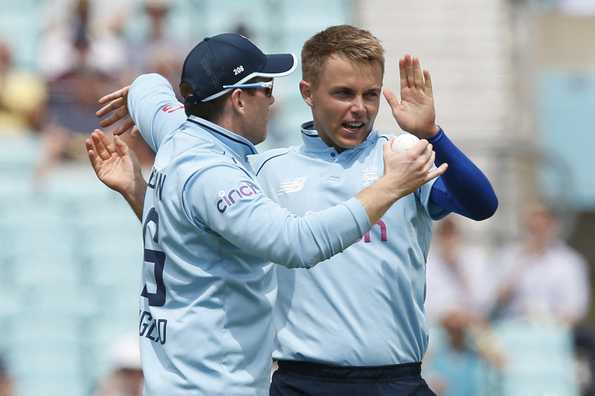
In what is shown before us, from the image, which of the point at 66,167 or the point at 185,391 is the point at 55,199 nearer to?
the point at 66,167

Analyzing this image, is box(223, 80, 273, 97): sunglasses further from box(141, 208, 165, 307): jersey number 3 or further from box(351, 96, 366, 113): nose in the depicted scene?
Answer: box(141, 208, 165, 307): jersey number 3

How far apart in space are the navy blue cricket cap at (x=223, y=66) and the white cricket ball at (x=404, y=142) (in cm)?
42

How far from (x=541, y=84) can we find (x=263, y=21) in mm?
2681

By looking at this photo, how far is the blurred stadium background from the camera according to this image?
9391 millimetres

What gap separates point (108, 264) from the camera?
10.2 m

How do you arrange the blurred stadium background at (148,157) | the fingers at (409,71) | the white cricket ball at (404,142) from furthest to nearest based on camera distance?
the blurred stadium background at (148,157) → the fingers at (409,71) → the white cricket ball at (404,142)

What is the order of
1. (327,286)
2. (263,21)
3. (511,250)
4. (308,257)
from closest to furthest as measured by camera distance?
(308,257)
(327,286)
(511,250)
(263,21)

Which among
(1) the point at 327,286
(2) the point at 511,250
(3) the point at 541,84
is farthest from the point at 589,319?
(1) the point at 327,286

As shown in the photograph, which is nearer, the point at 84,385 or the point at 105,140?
the point at 105,140

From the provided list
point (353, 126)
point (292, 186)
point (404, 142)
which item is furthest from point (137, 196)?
point (404, 142)

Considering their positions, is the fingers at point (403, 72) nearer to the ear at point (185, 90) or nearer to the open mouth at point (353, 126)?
the open mouth at point (353, 126)

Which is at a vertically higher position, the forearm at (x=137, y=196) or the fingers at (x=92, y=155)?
the fingers at (x=92, y=155)

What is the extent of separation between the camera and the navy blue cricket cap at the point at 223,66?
4.36 metres

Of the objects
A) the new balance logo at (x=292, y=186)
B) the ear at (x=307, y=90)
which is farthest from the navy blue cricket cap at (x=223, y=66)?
the new balance logo at (x=292, y=186)
